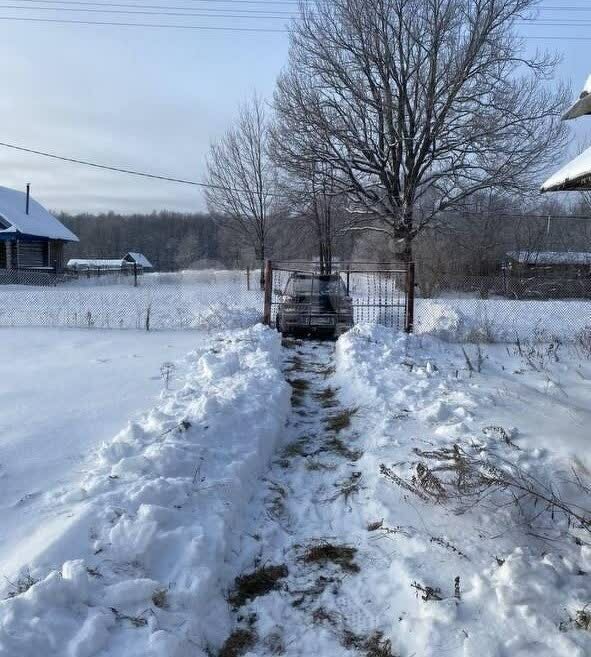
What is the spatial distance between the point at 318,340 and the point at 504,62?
14963 millimetres

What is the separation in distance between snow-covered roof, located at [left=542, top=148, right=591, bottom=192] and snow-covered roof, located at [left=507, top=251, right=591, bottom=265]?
31.5m

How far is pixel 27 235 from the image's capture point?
29516 millimetres

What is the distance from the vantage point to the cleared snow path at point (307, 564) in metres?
2.82

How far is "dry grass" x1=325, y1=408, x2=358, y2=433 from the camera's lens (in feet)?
20.2

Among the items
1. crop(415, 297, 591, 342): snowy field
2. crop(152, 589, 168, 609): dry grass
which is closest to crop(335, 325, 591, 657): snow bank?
crop(152, 589, 168, 609): dry grass

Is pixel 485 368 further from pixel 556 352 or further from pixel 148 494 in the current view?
pixel 148 494

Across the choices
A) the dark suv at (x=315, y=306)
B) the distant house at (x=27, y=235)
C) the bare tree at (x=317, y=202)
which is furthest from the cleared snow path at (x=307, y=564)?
the distant house at (x=27, y=235)

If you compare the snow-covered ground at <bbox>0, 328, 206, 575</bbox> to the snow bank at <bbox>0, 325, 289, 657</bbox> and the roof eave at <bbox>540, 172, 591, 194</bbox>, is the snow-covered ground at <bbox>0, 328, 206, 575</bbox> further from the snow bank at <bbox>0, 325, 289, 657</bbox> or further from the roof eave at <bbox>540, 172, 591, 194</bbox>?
the roof eave at <bbox>540, 172, 591, 194</bbox>

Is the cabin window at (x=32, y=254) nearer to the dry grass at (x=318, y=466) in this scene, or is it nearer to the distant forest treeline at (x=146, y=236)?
the dry grass at (x=318, y=466)

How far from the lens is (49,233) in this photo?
104 ft

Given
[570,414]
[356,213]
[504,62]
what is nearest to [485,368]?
[570,414]

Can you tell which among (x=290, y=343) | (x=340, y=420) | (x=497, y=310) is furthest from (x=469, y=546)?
(x=497, y=310)

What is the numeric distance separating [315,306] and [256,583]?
368 inches

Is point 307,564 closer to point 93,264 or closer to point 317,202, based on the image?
point 317,202
